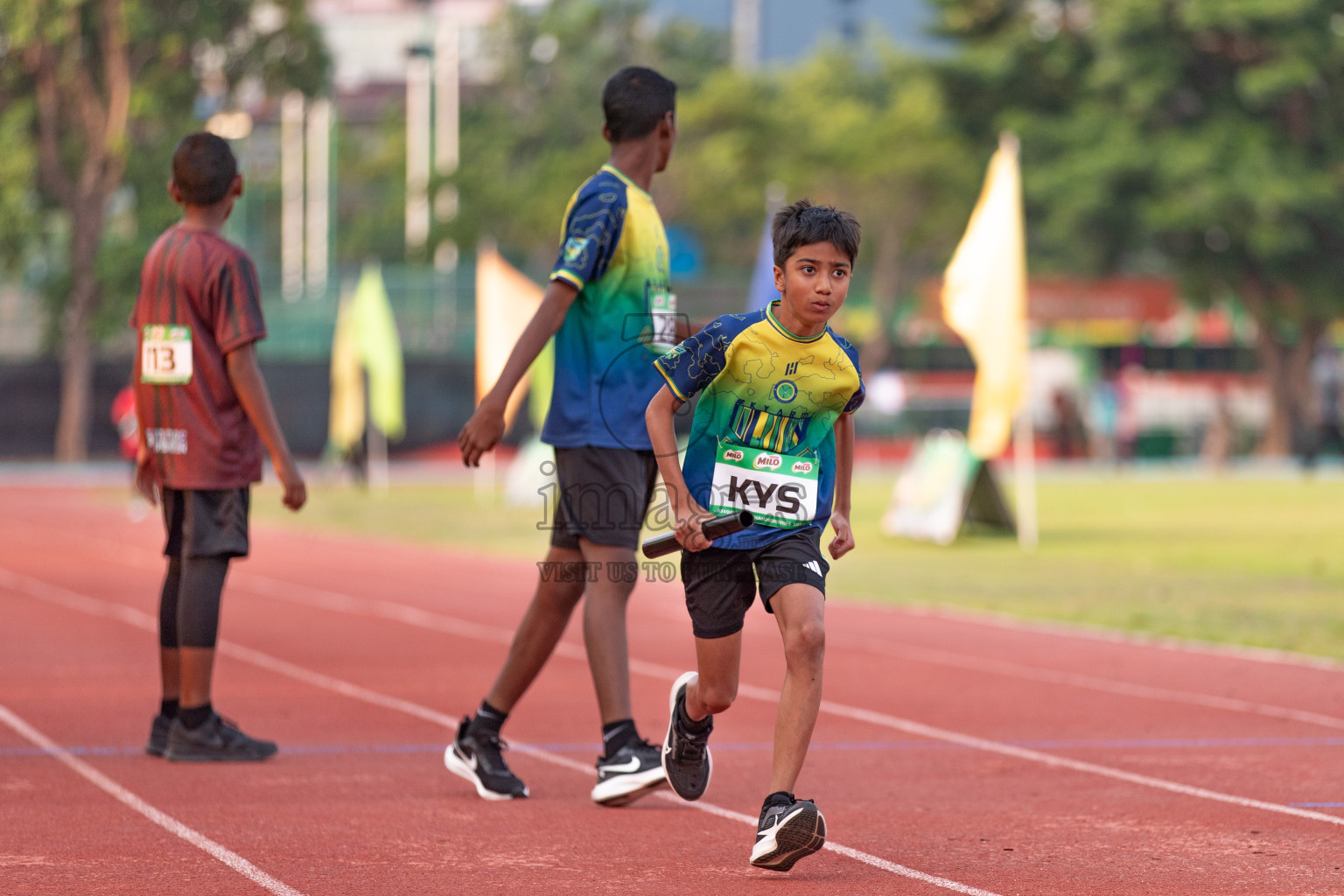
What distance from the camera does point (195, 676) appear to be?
6844mm

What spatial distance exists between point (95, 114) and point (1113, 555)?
29265 mm

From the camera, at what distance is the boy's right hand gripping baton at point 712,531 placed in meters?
5.14

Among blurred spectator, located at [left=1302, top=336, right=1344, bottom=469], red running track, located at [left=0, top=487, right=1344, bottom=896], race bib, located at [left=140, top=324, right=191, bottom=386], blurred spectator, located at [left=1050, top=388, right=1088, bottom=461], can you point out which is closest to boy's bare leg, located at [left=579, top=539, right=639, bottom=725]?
red running track, located at [left=0, top=487, right=1344, bottom=896]

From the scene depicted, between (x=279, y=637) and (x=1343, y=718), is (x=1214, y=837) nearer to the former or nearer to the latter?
(x=1343, y=718)

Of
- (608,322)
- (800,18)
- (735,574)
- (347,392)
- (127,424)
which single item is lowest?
(735,574)

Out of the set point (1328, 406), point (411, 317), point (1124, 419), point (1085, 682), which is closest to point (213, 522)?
point (1085, 682)

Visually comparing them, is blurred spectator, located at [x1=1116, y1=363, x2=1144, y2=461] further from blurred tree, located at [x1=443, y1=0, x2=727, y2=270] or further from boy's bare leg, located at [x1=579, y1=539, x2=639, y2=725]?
boy's bare leg, located at [x1=579, y1=539, x2=639, y2=725]

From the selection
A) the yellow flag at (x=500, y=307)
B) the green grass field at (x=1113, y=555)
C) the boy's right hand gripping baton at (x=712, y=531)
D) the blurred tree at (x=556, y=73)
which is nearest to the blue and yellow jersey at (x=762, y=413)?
the boy's right hand gripping baton at (x=712, y=531)

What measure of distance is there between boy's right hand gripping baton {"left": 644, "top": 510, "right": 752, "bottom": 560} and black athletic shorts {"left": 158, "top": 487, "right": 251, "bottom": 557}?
2.23 meters

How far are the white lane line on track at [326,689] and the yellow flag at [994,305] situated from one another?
8.61 metres

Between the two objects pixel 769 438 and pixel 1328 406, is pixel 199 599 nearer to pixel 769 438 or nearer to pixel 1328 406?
pixel 769 438

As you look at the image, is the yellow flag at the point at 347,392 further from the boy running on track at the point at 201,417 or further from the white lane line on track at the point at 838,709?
the boy running on track at the point at 201,417

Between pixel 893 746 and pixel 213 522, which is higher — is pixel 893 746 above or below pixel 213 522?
below

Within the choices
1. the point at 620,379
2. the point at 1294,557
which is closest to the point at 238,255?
the point at 620,379
